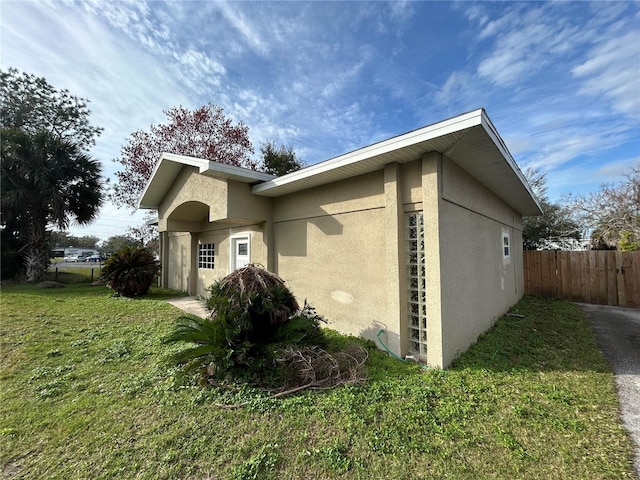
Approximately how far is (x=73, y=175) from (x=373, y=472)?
1915 centimetres

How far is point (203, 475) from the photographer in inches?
94.7

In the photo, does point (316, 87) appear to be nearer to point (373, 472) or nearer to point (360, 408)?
point (360, 408)

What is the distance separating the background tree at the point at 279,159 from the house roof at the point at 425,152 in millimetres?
10253

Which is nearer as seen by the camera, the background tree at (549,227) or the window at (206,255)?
the window at (206,255)

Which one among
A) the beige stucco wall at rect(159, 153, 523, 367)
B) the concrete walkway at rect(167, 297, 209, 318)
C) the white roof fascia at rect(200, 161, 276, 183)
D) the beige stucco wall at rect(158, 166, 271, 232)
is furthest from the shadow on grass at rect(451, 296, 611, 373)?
the concrete walkway at rect(167, 297, 209, 318)

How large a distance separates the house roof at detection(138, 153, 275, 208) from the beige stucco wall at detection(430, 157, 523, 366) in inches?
178

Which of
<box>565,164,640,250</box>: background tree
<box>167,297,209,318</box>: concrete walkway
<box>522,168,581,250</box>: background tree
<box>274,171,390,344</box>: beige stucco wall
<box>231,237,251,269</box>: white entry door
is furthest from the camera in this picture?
<box>522,168,581,250</box>: background tree

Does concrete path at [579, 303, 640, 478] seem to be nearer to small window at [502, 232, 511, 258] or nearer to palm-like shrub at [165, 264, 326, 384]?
small window at [502, 232, 511, 258]

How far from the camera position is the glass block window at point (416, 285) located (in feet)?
16.3

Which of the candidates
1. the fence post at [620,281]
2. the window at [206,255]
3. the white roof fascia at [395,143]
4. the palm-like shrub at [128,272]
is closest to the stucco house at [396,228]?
the white roof fascia at [395,143]

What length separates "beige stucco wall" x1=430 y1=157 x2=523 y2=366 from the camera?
15.4ft

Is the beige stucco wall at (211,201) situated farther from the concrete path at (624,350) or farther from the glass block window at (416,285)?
the concrete path at (624,350)

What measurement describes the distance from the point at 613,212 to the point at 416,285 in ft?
54.2

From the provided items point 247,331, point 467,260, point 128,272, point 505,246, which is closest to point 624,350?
point 467,260
